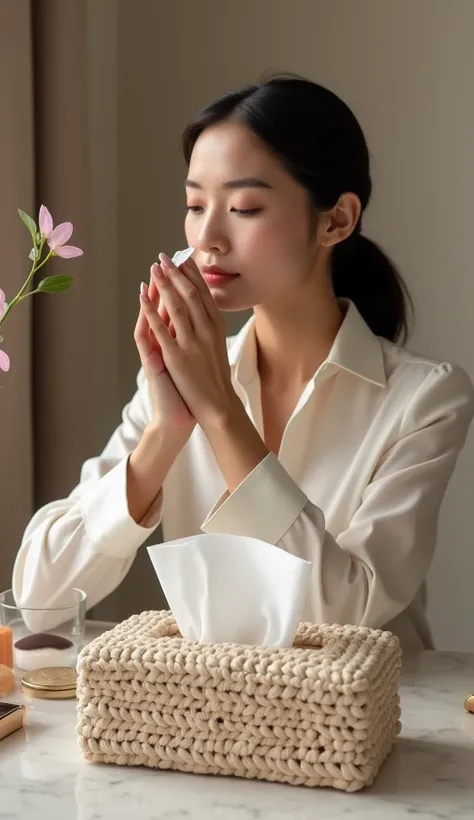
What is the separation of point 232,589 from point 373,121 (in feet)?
5.24

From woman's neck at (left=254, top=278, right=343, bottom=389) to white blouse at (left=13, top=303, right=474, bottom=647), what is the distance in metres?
0.03

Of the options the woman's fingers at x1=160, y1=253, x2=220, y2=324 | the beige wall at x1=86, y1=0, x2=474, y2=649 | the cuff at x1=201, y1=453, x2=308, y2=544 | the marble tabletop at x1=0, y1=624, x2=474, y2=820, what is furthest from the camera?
the beige wall at x1=86, y1=0, x2=474, y2=649

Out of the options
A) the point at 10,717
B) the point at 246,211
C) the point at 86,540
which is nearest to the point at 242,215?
the point at 246,211

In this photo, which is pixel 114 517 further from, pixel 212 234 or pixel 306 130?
pixel 306 130

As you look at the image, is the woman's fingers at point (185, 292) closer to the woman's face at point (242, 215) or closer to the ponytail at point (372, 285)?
the woman's face at point (242, 215)

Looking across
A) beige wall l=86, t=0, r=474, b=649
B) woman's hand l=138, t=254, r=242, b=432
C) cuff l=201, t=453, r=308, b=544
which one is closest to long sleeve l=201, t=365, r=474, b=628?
cuff l=201, t=453, r=308, b=544

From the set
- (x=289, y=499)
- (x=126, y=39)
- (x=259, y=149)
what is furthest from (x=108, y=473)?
(x=126, y=39)

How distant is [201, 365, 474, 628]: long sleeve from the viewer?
1.22 m

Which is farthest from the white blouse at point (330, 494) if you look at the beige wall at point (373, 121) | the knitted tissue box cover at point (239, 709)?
the beige wall at point (373, 121)

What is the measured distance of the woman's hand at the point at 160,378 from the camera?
Answer: 1338 millimetres

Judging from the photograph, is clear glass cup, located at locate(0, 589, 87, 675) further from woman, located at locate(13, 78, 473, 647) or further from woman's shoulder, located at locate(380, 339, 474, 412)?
woman's shoulder, located at locate(380, 339, 474, 412)

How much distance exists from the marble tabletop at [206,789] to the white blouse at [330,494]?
0.97 feet

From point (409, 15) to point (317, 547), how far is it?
1.42m

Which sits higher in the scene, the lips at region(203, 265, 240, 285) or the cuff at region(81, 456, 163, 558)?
the lips at region(203, 265, 240, 285)
